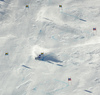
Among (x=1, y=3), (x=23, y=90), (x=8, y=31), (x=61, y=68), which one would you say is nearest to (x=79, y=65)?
(x=61, y=68)

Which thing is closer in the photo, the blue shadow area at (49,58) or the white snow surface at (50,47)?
the white snow surface at (50,47)

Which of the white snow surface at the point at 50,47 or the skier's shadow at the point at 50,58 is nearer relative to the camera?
the white snow surface at the point at 50,47

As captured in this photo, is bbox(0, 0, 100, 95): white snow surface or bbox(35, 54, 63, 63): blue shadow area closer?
bbox(0, 0, 100, 95): white snow surface

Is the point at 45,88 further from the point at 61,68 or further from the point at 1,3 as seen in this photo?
the point at 1,3

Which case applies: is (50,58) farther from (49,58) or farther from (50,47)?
(50,47)

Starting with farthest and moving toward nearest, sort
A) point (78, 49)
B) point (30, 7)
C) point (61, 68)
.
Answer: point (30, 7), point (78, 49), point (61, 68)

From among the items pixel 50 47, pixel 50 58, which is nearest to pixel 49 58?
pixel 50 58

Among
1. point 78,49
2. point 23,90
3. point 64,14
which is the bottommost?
point 23,90

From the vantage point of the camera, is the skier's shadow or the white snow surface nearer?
the white snow surface
